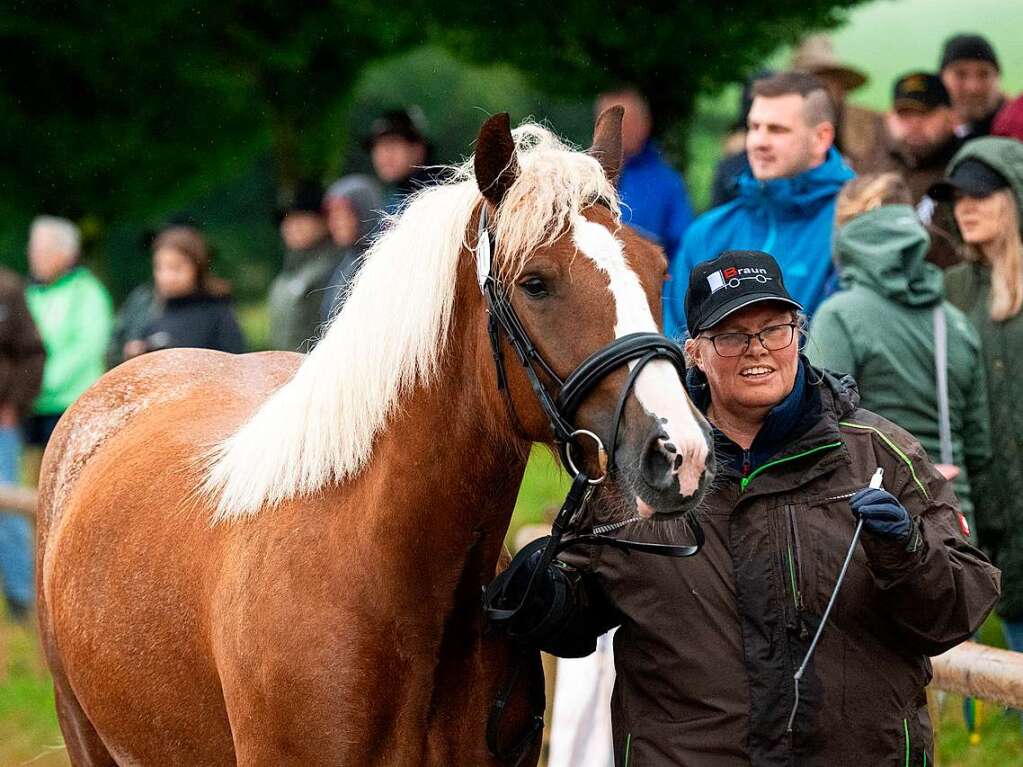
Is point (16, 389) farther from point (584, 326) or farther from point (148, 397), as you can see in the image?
point (584, 326)

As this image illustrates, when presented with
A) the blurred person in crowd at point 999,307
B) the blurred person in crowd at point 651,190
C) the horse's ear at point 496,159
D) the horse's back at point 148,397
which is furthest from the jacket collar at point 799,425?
the blurred person in crowd at point 651,190

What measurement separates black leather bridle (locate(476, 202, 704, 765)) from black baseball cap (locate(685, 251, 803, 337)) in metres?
0.21

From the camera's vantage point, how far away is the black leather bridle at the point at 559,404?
2.88 metres

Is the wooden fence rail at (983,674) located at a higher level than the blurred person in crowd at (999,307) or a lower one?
lower

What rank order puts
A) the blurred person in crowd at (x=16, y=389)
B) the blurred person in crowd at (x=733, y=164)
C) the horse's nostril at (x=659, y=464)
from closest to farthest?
1. the horse's nostril at (x=659, y=464)
2. the blurred person in crowd at (x=733, y=164)
3. the blurred person in crowd at (x=16, y=389)

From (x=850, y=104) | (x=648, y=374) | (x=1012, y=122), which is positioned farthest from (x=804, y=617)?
Answer: (x=850, y=104)

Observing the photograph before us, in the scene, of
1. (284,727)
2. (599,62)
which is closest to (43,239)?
(599,62)

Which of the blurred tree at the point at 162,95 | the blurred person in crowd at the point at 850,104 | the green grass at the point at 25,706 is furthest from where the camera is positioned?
the blurred tree at the point at 162,95

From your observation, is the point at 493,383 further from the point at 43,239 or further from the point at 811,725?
the point at 43,239

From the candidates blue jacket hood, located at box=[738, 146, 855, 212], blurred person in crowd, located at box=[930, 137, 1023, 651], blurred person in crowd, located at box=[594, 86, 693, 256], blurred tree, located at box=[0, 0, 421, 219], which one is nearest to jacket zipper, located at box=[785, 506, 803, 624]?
blurred person in crowd, located at box=[930, 137, 1023, 651]

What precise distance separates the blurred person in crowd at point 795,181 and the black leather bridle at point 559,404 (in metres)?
2.34

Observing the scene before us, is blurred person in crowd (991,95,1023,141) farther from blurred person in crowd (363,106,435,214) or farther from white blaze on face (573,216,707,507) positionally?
white blaze on face (573,216,707,507)

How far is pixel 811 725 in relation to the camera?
3027mm

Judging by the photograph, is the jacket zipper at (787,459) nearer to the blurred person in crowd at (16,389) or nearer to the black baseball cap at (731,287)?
the black baseball cap at (731,287)
